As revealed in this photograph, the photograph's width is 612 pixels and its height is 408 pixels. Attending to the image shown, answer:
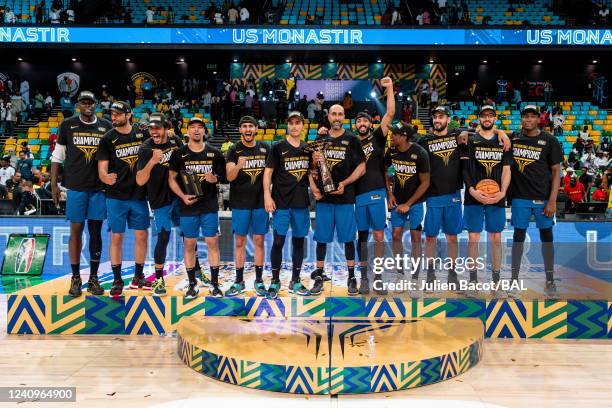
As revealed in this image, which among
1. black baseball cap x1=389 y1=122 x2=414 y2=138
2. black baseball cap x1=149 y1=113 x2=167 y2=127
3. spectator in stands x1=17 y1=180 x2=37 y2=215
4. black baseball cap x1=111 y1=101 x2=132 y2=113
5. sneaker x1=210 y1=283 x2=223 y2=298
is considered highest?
black baseball cap x1=111 y1=101 x2=132 y2=113

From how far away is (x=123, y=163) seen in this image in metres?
5.67

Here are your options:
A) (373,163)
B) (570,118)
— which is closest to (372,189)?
(373,163)

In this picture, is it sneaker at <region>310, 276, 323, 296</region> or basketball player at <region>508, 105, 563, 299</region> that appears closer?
sneaker at <region>310, 276, 323, 296</region>

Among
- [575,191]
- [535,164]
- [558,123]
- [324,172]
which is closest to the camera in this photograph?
[324,172]

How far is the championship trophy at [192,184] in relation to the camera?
5504mm

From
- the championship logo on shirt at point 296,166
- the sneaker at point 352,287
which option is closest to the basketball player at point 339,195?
the championship logo on shirt at point 296,166

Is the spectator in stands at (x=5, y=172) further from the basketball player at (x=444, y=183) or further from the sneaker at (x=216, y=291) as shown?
the basketball player at (x=444, y=183)

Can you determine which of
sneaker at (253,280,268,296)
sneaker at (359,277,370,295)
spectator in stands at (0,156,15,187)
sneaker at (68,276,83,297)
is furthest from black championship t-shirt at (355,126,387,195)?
spectator in stands at (0,156,15,187)

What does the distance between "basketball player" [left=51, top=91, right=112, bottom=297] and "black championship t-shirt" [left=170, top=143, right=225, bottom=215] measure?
805 mm

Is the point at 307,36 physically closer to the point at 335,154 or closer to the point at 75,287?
the point at 335,154

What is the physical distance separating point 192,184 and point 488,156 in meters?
2.93

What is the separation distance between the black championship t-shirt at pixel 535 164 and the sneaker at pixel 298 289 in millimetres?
2345

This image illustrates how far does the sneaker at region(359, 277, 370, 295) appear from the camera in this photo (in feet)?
16.4

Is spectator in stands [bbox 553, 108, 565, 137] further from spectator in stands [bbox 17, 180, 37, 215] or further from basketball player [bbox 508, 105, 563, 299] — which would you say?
spectator in stands [bbox 17, 180, 37, 215]
